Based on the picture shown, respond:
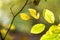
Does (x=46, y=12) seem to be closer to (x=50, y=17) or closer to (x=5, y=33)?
(x=50, y=17)

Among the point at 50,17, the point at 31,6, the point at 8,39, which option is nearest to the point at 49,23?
the point at 50,17

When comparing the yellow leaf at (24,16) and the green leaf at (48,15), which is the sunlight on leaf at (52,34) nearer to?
the green leaf at (48,15)

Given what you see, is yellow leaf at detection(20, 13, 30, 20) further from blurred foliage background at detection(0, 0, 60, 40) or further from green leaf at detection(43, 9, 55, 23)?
green leaf at detection(43, 9, 55, 23)

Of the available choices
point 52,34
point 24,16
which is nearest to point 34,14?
point 24,16

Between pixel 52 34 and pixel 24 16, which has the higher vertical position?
pixel 24 16

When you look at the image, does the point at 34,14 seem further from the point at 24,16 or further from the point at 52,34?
the point at 52,34

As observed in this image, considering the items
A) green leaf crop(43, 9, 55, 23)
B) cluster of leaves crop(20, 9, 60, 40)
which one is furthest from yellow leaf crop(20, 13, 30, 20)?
green leaf crop(43, 9, 55, 23)
